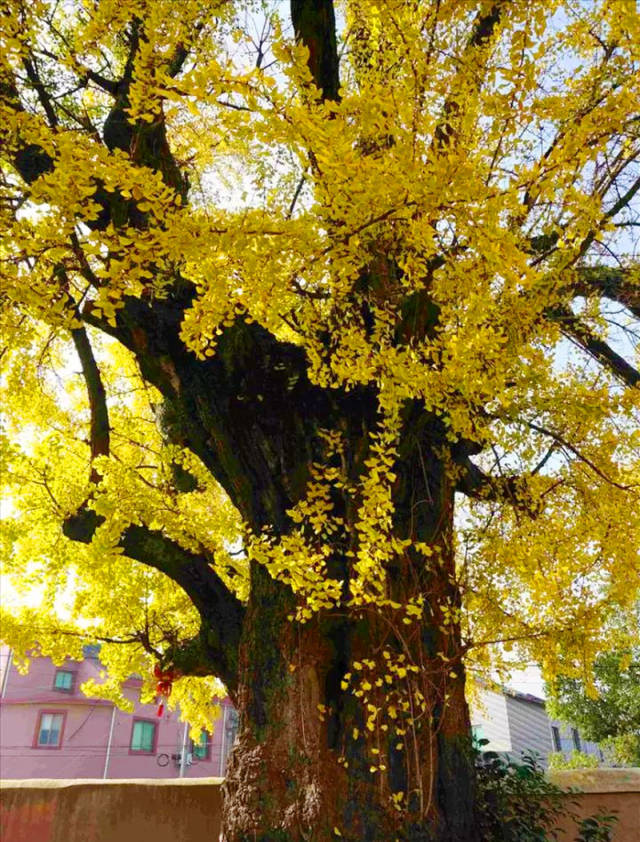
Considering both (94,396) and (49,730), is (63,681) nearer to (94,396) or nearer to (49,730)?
(49,730)

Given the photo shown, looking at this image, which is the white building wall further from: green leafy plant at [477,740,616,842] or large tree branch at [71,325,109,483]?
large tree branch at [71,325,109,483]

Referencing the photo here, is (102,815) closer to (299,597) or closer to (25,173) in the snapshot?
(299,597)

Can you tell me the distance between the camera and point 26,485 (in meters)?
Result: 5.99

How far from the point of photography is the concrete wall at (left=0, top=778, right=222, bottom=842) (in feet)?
15.9

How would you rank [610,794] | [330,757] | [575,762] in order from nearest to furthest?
[330,757] < [610,794] < [575,762]

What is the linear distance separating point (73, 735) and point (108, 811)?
1617 cm

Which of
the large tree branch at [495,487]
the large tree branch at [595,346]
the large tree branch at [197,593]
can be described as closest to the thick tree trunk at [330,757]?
the large tree branch at [197,593]

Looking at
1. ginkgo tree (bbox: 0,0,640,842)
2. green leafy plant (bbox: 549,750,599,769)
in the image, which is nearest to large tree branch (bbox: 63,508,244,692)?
ginkgo tree (bbox: 0,0,640,842)

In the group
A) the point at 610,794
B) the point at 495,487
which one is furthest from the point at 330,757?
the point at 610,794

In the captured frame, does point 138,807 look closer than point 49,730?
Yes

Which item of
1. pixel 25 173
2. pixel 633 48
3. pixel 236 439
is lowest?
pixel 236 439

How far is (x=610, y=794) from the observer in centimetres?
469

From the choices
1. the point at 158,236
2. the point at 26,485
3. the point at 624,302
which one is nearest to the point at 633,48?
the point at 158,236

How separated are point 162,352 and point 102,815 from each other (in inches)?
148
